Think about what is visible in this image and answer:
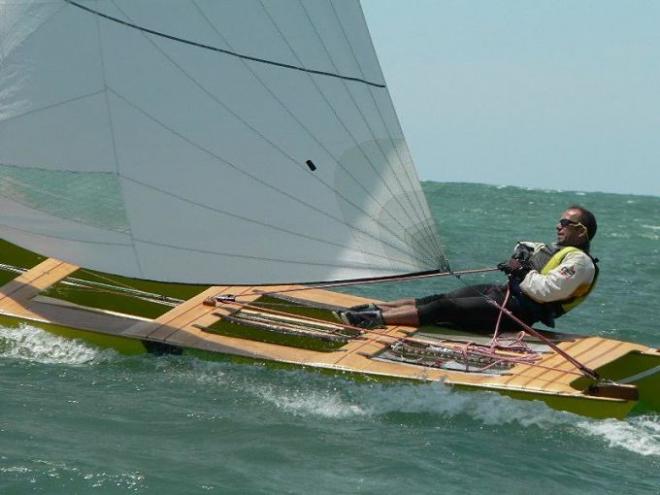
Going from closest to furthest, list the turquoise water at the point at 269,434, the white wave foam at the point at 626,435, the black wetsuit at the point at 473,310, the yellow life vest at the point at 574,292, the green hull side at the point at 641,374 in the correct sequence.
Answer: the turquoise water at the point at 269,434
the white wave foam at the point at 626,435
the green hull side at the point at 641,374
the yellow life vest at the point at 574,292
the black wetsuit at the point at 473,310

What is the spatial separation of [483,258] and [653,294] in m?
3.45

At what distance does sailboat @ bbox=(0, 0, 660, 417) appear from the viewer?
24.2 ft

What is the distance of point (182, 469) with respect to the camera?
593cm

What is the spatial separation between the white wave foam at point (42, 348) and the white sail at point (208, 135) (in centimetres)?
85

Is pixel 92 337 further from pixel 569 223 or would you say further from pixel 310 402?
pixel 569 223

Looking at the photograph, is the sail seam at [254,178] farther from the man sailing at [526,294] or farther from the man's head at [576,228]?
the man's head at [576,228]

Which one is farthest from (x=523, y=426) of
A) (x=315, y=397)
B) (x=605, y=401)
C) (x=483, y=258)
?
(x=483, y=258)

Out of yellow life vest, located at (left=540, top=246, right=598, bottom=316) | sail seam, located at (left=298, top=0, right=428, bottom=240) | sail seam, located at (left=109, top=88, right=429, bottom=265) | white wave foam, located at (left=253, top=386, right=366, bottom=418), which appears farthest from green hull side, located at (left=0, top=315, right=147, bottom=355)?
yellow life vest, located at (left=540, top=246, right=598, bottom=316)

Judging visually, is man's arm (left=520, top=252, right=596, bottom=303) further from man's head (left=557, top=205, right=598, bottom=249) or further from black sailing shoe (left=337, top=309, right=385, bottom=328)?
black sailing shoe (left=337, top=309, right=385, bottom=328)

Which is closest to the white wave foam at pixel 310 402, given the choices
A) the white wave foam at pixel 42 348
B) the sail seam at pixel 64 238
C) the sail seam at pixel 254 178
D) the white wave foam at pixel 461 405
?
the white wave foam at pixel 461 405

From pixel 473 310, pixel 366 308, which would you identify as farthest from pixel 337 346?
pixel 473 310

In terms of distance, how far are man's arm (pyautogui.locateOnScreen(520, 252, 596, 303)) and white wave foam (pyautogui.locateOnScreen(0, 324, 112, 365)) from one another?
2877mm

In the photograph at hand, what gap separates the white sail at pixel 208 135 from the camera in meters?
7.38

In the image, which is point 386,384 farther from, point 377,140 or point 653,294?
point 653,294
